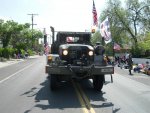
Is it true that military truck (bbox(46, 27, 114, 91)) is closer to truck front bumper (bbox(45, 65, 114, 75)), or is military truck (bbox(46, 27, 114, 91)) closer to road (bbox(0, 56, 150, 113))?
truck front bumper (bbox(45, 65, 114, 75))

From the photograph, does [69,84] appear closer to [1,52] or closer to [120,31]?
[1,52]

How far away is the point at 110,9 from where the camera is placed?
69.8m

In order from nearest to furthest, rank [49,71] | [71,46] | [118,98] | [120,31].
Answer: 1. [118,98]
2. [49,71]
3. [71,46]
4. [120,31]

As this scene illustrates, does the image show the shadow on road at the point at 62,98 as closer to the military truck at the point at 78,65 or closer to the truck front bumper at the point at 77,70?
the military truck at the point at 78,65

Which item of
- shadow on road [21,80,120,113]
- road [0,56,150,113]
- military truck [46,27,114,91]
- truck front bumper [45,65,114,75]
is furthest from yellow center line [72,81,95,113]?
truck front bumper [45,65,114,75]

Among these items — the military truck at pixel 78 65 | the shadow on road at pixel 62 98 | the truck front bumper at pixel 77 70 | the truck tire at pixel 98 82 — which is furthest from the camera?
the truck tire at pixel 98 82

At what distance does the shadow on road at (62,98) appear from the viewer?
1150 cm

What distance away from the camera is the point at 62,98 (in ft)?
43.1

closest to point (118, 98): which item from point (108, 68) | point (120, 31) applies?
point (108, 68)

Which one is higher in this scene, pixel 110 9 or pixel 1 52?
pixel 110 9

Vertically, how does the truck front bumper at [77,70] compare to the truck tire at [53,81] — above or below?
above

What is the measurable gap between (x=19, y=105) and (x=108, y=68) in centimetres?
440

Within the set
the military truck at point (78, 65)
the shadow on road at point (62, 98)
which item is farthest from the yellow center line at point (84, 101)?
the military truck at point (78, 65)

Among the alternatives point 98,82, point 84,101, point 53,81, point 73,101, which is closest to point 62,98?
point 73,101
